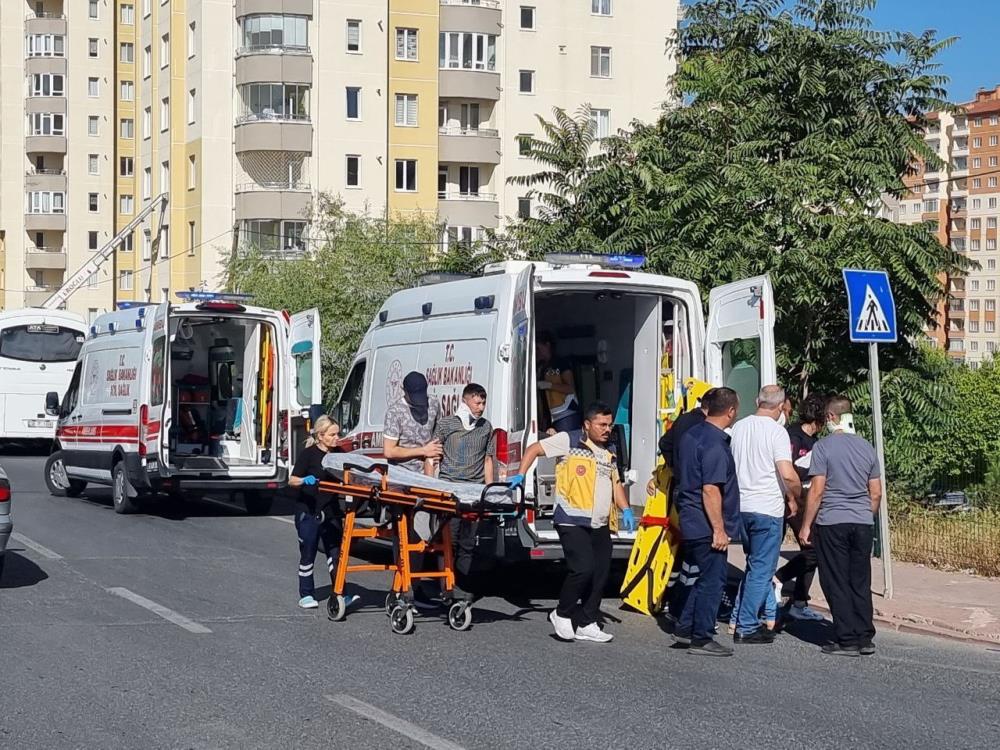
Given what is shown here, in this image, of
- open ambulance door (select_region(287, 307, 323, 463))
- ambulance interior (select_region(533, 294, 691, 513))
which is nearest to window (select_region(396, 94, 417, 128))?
open ambulance door (select_region(287, 307, 323, 463))

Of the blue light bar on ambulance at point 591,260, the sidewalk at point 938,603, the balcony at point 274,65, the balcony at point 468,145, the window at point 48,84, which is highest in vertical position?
the window at point 48,84

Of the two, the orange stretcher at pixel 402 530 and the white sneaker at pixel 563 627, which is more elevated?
the orange stretcher at pixel 402 530

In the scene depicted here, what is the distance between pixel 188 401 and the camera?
2128 cm

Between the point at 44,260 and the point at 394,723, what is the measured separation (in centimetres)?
Result: 7219

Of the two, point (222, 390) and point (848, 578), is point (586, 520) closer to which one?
point (848, 578)

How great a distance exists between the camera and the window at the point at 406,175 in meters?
56.6

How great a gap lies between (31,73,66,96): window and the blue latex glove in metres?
70.6

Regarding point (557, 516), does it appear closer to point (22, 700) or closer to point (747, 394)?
point (747, 394)

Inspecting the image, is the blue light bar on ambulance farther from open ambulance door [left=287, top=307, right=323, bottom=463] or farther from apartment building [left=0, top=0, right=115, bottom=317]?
apartment building [left=0, top=0, right=115, bottom=317]

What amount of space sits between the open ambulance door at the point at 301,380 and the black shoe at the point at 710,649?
9.66 m

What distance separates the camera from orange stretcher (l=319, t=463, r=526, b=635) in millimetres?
10156

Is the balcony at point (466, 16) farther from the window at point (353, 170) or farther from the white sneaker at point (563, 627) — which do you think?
the white sneaker at point (563, 627)

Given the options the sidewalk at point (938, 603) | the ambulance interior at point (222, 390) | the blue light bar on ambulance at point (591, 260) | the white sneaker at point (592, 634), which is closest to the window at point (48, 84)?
the ambulance interior at point (222, 390)

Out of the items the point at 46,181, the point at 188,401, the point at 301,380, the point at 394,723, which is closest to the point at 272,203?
the point at 46,181
